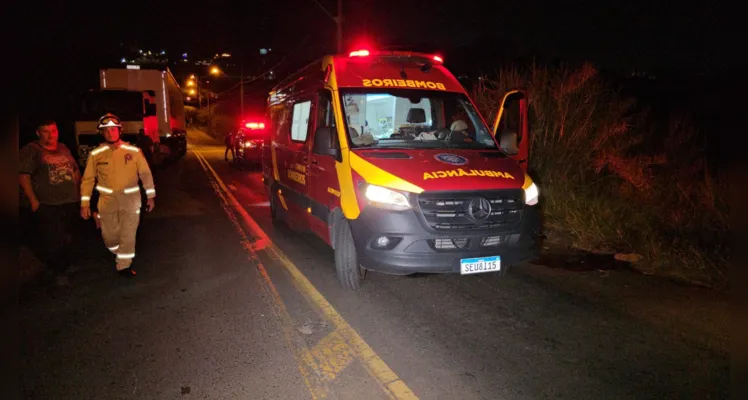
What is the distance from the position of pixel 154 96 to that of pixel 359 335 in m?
17.6

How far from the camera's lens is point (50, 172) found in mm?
5391

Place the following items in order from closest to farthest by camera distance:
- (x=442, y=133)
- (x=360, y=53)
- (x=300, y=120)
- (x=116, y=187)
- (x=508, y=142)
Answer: (x=116, y=187) < (x=508, y=142) < (x=442, y=133) < (x=360, y=53) < (x=300, y=120)

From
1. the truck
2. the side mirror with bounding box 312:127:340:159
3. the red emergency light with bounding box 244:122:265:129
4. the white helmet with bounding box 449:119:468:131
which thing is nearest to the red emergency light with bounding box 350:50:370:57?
the side mirror with bounding box 312:127:340:159

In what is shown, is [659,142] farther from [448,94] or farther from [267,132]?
[267,132]

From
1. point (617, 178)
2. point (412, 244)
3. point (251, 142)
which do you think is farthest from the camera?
point (251, 142)

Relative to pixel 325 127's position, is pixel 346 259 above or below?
below

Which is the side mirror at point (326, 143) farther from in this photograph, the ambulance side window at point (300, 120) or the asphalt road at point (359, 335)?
the asphalt road at point (359, 335)

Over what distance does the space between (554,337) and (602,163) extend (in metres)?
4.87

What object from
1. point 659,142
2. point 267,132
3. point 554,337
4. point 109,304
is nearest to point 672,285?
point 554,337

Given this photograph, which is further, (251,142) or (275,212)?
(251,142)

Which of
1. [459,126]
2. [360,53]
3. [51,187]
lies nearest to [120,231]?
[51,187]

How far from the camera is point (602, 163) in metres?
8.12

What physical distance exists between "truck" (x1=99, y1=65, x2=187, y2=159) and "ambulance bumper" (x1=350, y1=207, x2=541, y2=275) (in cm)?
1505

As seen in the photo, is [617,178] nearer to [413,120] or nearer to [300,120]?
[413,120]
